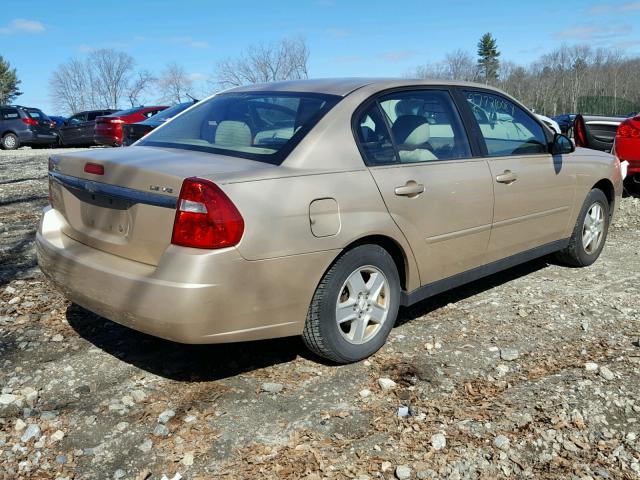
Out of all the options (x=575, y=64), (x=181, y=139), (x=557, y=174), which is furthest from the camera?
(x=575, y=64)

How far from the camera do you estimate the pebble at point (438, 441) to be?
278 cm

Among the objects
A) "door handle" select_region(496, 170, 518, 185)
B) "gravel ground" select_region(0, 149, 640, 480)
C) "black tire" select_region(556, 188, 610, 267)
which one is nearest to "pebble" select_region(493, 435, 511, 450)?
"gravel ground" select_region(0, 149, 640, 480)

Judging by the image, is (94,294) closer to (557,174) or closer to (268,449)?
(268,449)

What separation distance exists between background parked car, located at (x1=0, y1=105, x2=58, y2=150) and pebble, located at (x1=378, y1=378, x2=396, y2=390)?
22.9m

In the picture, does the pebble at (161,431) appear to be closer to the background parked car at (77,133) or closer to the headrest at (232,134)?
the headrest at (232,134)

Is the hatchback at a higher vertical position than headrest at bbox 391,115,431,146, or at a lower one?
lower

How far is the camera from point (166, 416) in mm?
3025

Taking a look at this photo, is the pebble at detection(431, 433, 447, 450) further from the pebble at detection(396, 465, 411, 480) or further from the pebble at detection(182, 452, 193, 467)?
the pebble at detection(182, 452, 193, 467)

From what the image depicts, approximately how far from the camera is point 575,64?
68000 millimetres

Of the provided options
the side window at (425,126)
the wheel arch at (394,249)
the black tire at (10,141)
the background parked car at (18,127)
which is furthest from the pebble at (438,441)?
the black tire at (10,141)

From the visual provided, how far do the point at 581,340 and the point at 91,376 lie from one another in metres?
2.99

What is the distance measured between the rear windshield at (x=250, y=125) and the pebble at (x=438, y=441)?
155 cm

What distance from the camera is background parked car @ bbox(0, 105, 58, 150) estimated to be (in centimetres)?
2277

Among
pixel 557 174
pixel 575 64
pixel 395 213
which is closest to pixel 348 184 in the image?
pixel 395 213
